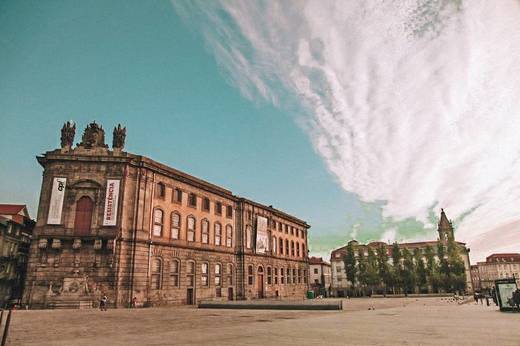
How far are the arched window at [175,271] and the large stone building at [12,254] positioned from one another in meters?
14.6

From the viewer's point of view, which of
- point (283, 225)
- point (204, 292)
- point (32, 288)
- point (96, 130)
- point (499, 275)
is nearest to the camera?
point (32, 288)

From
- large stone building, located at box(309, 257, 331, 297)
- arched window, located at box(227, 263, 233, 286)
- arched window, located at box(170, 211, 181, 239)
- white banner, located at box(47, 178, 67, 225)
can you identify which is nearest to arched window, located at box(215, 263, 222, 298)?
arched window, located at box(227, 263, 233, 286)

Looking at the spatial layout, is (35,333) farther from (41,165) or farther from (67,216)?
(41,165)

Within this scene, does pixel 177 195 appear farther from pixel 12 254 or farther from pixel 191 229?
pixel 12 254

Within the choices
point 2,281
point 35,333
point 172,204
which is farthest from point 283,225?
point 35,333

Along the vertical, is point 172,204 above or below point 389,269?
above

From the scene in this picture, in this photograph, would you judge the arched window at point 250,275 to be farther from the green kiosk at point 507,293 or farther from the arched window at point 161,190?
the green kiosk at point 507,293

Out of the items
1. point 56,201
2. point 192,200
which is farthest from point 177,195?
point 56,201

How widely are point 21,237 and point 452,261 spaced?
71.8m

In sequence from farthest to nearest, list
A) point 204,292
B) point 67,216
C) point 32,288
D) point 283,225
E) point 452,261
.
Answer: point 452,261 < point 283,225 < point 204,292 < point 67,216 < point 32,288

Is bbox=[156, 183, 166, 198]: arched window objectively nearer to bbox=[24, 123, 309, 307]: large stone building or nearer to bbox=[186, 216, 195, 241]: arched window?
bbox=[24, 123, 309, 307]: large stone building

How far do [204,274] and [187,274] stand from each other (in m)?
2.89

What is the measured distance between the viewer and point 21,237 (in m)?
41.1

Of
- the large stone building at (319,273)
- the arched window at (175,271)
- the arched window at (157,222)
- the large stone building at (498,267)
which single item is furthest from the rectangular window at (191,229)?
the large stone building at (498,267)
